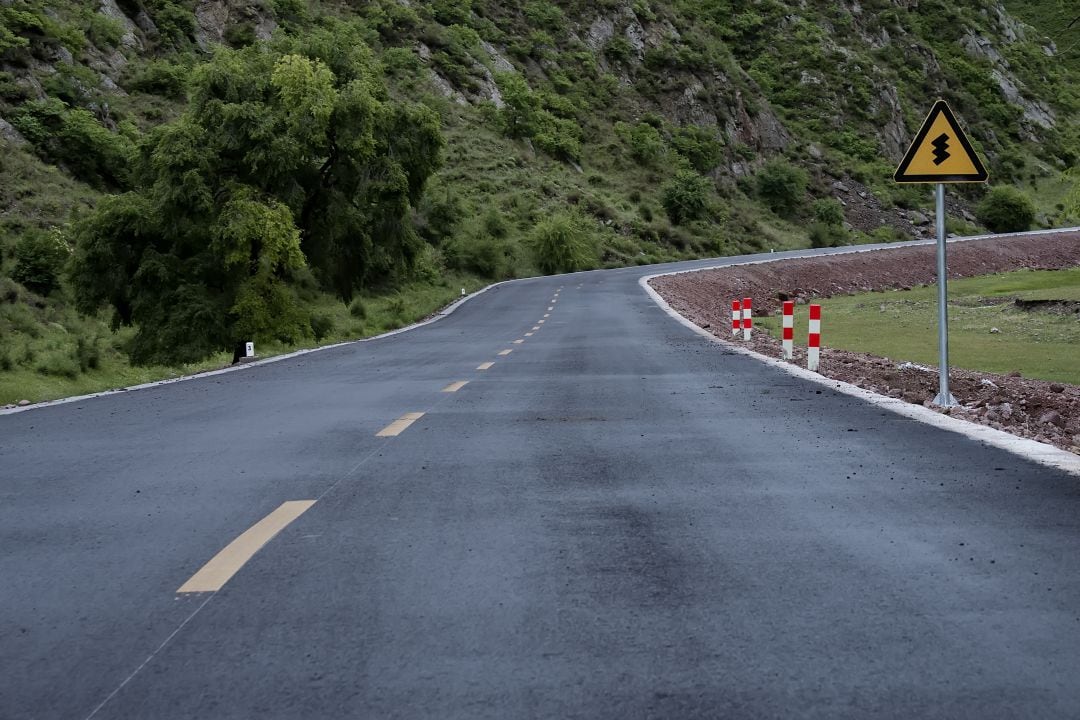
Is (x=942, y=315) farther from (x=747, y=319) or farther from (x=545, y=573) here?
(x=747, y=319)

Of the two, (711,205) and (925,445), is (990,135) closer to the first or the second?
(711,205)

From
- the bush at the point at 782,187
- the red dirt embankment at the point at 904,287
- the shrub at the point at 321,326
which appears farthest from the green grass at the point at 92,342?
the bush at the point at 782,187

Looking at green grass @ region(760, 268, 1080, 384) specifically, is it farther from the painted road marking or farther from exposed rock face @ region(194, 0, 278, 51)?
exposed rock face @ region(194, 0, 278, 51)

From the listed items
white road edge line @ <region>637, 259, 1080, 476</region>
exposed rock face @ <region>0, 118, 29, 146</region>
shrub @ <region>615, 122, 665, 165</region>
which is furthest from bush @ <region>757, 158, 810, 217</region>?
white road edge line @ <region>637, 259, 1080, 476</region>

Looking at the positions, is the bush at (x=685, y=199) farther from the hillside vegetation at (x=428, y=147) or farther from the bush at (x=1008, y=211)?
the bush at (x=1008, y=211)

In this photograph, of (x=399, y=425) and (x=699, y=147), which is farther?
(x=699, y=147)

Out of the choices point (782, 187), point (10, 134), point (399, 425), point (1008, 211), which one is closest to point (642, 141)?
point (782, 187)

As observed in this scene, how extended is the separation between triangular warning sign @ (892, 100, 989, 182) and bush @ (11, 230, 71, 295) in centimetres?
3929

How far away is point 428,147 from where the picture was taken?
3928 centimetres

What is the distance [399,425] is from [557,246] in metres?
60.7

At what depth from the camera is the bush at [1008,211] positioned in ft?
342

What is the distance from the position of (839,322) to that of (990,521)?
32.7 meters

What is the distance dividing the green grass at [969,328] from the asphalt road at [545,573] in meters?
15.0

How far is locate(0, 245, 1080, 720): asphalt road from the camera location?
3.54m
